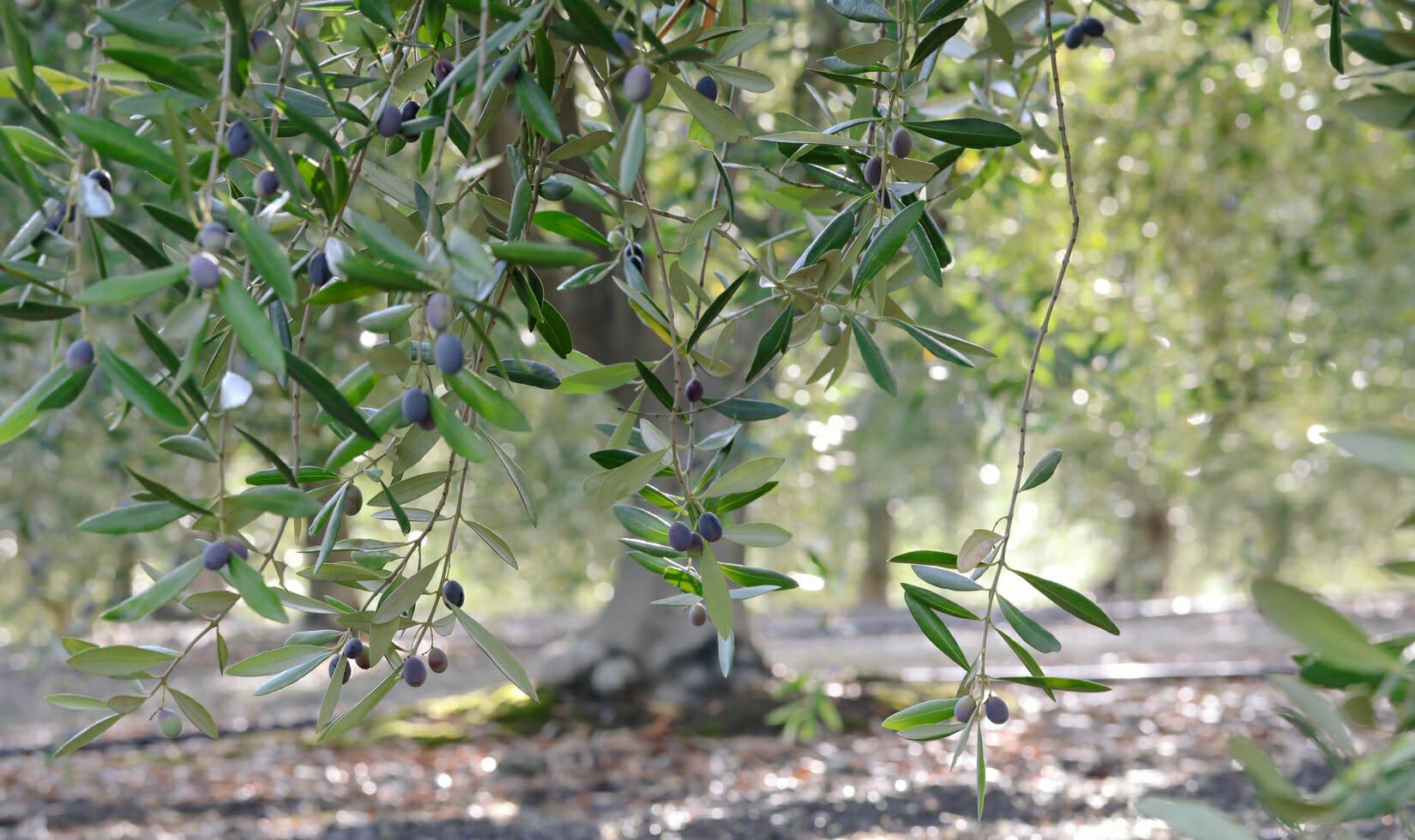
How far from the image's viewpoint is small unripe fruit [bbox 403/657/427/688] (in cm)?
96

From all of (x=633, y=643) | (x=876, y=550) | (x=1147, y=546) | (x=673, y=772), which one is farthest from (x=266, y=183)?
(x=1147, y=546)

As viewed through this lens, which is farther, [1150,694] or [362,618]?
[1150,694]

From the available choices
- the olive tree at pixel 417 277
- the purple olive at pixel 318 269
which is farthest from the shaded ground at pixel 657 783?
the purple olive at pixel 318 269

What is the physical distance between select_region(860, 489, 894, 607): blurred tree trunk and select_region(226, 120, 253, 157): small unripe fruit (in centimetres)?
1348

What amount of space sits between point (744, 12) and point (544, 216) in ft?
1.11

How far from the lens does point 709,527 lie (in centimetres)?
96

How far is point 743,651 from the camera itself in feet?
18.9

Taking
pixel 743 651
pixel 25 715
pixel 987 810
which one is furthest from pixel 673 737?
pixel 25 715

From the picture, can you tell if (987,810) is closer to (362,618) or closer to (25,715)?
(362,618)

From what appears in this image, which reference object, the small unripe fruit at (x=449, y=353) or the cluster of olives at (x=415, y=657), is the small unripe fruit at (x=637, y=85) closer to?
the small unripe fruit at (x=449, y=353)

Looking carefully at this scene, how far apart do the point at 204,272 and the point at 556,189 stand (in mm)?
381

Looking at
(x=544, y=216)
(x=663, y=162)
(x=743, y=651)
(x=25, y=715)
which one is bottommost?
(x=25, y=715)

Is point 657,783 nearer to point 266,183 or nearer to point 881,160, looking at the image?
point 881,160

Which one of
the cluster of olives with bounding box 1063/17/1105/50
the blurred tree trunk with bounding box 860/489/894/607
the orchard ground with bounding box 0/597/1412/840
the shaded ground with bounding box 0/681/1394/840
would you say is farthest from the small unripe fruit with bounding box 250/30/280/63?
the blurred tree trunk with bounding box 860/489/894/607
